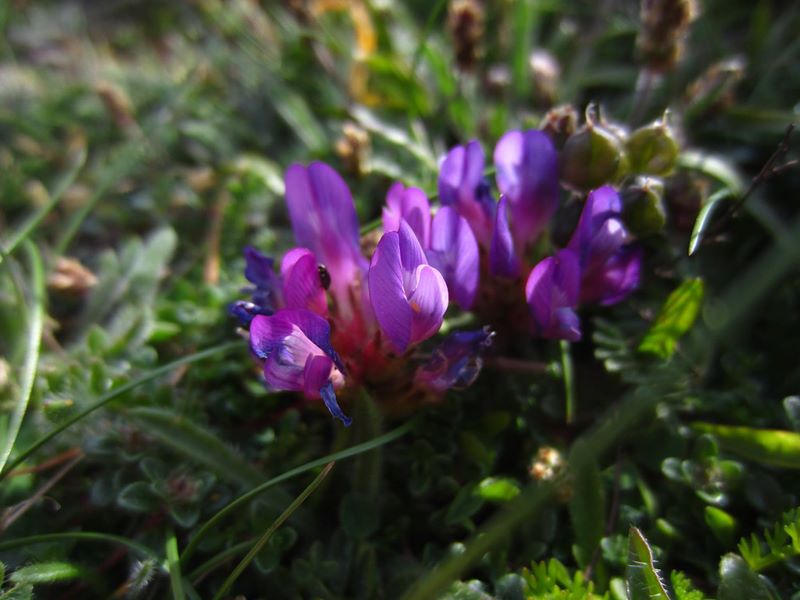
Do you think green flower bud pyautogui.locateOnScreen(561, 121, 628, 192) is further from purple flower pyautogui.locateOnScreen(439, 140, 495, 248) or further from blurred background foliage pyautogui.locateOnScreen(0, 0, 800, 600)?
purple flower pyautogui.locateOnScreen(439, 140, 495, 248)

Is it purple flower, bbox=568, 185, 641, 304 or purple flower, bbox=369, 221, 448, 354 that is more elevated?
purple flower, bbox=568, 185, 641, 304

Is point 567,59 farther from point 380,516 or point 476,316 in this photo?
point 380,516

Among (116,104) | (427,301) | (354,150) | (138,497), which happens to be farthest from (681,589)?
(116,104)

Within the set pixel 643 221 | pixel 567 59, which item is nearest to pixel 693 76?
pixel 567 59

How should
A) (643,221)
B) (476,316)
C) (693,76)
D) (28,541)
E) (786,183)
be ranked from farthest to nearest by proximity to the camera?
(693,76) < (786,183) < (476,316) < (643,221) < (28,541)

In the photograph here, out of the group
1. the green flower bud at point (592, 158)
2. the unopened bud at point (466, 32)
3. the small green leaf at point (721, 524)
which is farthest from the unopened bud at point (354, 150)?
the small green leaf at point (721, 524)

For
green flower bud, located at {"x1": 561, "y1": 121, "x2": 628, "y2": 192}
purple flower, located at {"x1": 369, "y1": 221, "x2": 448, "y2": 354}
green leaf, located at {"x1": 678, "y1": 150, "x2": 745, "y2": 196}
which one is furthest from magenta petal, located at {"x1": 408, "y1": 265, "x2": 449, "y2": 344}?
green leaf, located at {"x1": 678, "y1": 150, "x2": 745, "y2": 196}

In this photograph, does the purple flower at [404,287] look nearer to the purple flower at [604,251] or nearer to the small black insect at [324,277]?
the small black insect at [324,277]
